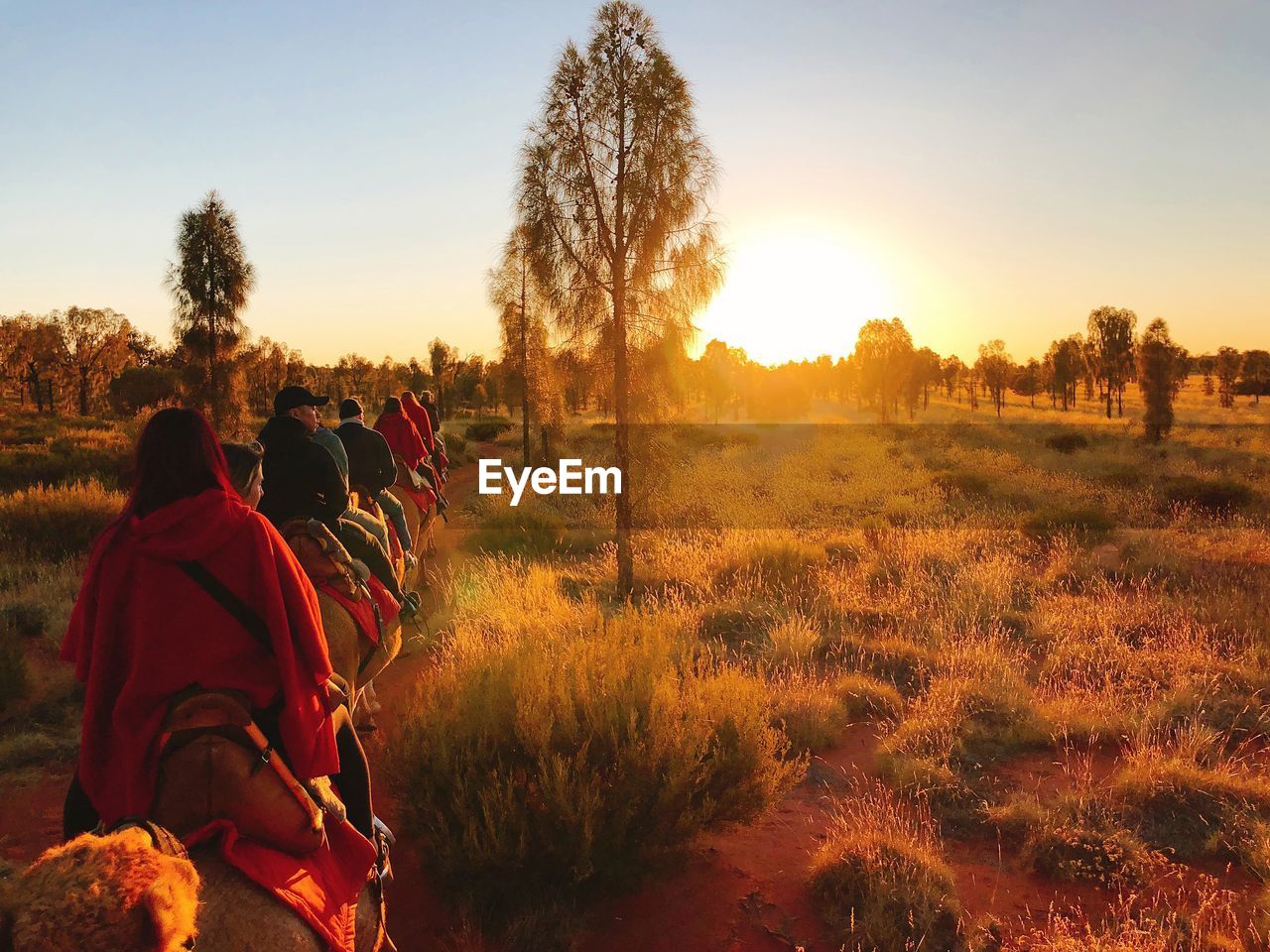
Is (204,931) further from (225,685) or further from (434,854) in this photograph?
(434,854)

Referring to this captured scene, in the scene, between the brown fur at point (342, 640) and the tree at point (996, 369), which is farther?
the tree at point (996, 369)

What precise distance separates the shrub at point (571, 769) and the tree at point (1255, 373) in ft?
341

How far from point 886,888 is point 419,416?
10272 millimetres

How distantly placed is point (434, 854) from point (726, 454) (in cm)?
2884

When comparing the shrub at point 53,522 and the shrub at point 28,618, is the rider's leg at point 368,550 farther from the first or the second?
the shrub at point 53,522

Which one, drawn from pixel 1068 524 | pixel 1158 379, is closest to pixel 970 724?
pixel 1068 524

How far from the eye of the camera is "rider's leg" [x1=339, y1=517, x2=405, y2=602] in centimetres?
571

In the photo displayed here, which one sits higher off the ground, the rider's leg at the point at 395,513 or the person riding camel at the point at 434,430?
the person riding camel at the point at 434,430

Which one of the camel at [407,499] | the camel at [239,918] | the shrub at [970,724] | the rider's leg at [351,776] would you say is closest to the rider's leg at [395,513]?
the camel at [407,499]

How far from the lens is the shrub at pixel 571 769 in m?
4.40

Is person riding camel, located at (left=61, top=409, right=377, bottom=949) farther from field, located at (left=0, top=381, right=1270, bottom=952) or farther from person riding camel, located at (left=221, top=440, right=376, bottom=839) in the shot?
field, located at (left=0, top=381, right=1270, bottom=952)

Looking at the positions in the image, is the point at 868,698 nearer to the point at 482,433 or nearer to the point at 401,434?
the point at 401,434

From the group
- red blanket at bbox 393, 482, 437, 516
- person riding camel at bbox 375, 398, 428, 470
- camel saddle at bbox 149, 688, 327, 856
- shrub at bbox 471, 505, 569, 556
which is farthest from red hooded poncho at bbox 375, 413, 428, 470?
camel saddle at bbox 149, 688, 327, 856

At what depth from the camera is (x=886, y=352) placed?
2297 inches
